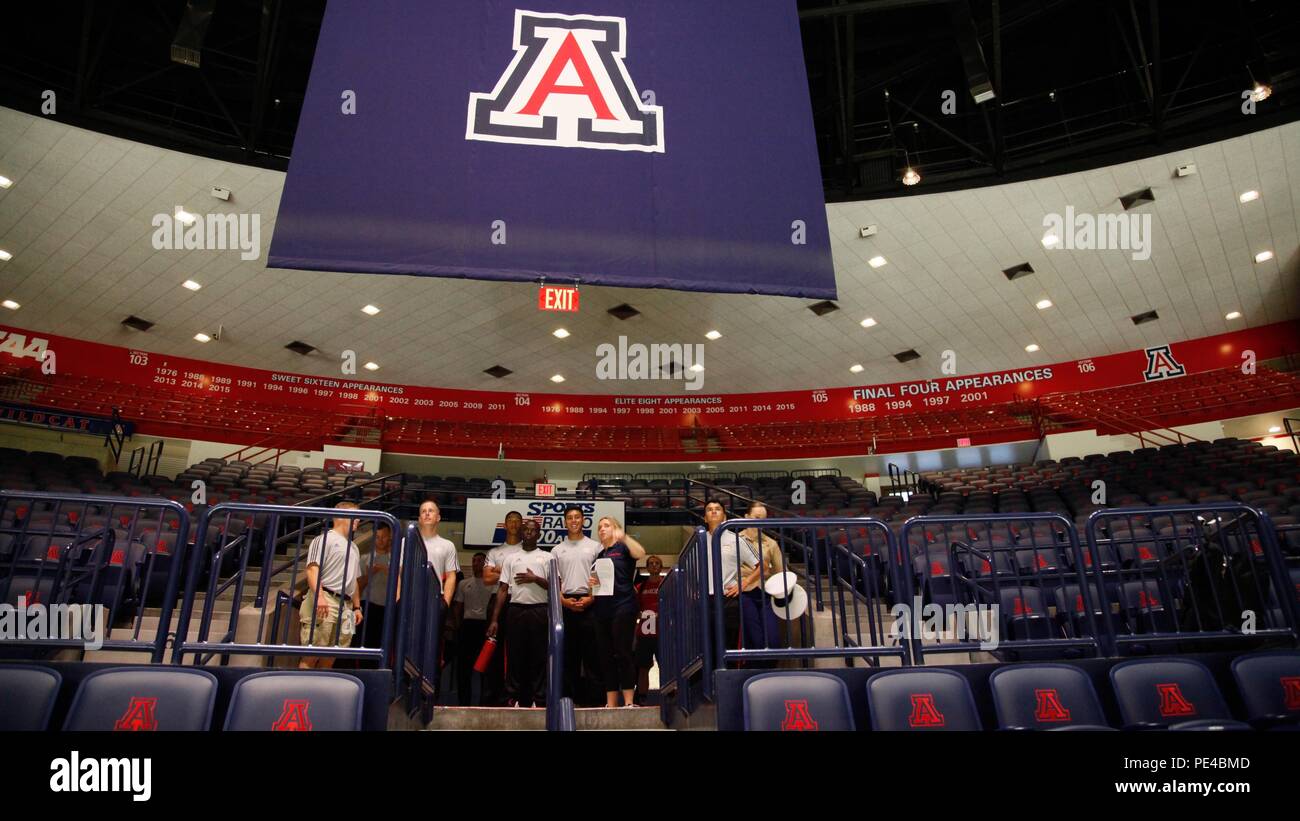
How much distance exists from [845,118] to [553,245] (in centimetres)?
749

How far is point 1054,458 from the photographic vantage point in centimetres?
1520

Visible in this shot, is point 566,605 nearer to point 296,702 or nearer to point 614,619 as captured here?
point 614,619

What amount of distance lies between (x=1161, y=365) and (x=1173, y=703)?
1554 cm

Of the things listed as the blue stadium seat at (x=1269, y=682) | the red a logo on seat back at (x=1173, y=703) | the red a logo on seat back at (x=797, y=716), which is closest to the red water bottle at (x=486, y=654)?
the red a logo on seat back at (x=797, y=716)

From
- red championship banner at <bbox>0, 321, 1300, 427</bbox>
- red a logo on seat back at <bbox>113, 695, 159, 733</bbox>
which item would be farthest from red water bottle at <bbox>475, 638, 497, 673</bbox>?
red championship banner at <bbox>0, 321, 1300, 427</bbox>

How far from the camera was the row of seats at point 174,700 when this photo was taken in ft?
7.26

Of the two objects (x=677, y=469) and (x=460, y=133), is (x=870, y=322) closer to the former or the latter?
(x=677, y=469)

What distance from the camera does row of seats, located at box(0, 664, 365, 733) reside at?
2.21 metres

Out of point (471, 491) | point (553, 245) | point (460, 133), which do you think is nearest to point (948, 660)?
point (553, 245)

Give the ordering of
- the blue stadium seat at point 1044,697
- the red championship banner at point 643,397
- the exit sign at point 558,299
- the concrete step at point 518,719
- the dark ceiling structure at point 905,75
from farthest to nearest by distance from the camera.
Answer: the red championship banner at point 643,397
the dark ceiling structure at point 905,75
the exit sign at point 558,299
the concrete step at point 518,719
the blue stadium seat at point 1044,697

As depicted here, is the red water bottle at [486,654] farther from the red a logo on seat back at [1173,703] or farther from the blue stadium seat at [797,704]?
the red a logo on seat back at [1173,703]

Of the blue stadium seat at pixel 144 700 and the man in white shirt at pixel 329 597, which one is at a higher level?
the man in white shirt at pixel 329 597

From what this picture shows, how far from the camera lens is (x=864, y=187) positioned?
10.4 m

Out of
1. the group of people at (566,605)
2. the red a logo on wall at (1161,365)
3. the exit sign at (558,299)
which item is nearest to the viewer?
the group of people at (566,605)
